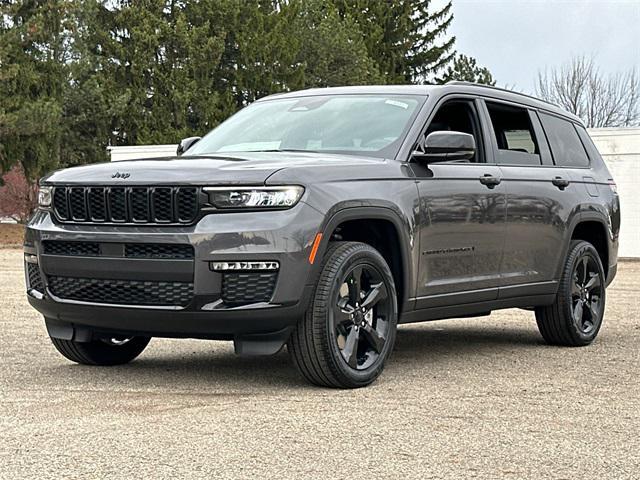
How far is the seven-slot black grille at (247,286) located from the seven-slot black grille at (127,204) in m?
0.39

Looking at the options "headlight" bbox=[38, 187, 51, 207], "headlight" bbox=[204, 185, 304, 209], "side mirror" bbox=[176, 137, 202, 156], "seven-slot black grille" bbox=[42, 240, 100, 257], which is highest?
"side mirror" bbox=[176, 137, 202, 156]

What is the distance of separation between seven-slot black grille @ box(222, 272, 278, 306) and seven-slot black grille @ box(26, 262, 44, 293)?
132 centimetres

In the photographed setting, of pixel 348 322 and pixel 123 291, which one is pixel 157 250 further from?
pixel 348 322

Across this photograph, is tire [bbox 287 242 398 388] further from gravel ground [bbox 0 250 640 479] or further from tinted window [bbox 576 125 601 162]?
tinted window [bbox 576 125 601 162]

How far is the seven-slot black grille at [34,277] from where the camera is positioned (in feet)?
22.2

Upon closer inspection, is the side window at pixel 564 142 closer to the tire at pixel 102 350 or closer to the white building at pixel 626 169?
the tire at pixel 102 350

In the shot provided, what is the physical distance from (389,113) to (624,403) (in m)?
2.49

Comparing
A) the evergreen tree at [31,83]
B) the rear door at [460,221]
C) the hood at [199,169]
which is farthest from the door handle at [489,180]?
the evergreen tree at [31,83]

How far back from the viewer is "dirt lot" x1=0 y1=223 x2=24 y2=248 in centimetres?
3603

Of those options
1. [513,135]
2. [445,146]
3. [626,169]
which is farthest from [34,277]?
[626,169]

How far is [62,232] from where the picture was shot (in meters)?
6.50

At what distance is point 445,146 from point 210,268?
1834 millimetres

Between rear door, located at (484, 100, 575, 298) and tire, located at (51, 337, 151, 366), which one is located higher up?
rear door, located at (484, 100, 575, 298)

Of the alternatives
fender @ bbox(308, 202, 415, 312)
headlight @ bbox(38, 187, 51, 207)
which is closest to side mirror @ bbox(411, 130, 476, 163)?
fender @ bbox(308, 202, 415, 312)
